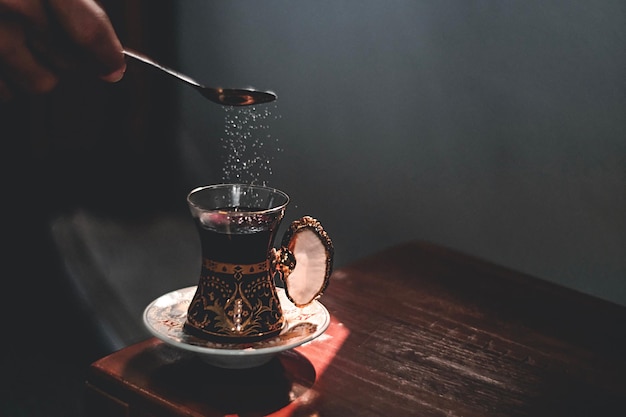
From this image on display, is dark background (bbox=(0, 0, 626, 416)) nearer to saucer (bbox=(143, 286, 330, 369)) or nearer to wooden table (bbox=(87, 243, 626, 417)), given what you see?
wooden table (bbox=(87, 243, 626, 417))

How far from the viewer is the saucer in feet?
2.42

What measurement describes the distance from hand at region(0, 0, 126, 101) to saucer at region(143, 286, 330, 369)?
29 cm

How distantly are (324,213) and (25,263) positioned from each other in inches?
36.5

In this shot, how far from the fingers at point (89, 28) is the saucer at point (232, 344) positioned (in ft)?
0.96

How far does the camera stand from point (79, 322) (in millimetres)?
1998

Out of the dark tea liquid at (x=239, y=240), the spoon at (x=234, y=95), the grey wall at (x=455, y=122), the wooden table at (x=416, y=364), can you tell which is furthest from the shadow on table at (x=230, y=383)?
the grey wall at (x=455, y=122)

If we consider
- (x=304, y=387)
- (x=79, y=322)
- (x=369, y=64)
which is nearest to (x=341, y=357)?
(x=304, y=387)

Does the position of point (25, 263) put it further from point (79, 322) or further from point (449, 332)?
point (449, 332)

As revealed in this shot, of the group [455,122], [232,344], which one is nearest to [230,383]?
[232,344]

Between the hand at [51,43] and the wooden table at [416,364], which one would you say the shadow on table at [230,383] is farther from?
the hand at [51,43]

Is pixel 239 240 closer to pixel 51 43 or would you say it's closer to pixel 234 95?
pixel 234 95

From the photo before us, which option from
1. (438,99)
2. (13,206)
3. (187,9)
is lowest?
(13,206)

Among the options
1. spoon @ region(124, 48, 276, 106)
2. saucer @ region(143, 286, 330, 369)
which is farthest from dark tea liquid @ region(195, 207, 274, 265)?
spoon @ region(124, 48, 276, 106)

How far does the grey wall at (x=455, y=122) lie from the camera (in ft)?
4.74
